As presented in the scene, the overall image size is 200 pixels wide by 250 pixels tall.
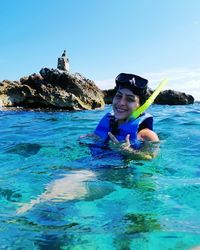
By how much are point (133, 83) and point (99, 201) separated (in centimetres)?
202

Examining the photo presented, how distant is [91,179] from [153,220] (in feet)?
4.00

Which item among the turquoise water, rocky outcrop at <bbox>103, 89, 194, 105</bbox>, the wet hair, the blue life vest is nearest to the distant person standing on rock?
rocky outcrop at <bbox>103, 89, 194, 105</bbox>

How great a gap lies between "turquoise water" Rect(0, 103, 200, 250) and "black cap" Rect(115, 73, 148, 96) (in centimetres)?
98

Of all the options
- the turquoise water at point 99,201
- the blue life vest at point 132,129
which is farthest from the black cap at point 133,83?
the turquoise water at point 99,201

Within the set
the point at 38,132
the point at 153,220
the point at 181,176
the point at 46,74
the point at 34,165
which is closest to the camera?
the point at 153,220

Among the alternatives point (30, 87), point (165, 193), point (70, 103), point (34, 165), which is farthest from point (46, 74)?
point (165, 193)

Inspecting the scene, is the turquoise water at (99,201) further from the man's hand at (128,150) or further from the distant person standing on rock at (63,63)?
the distant person standing on rock at (63,63)

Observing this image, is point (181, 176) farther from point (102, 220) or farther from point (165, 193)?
point (102, 220)

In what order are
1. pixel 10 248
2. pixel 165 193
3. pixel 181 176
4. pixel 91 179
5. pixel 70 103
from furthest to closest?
pixel 70 103
pixel 181 176
pixel 91 179
pixel 165 193
pixel 10 248

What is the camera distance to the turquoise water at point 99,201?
281cm

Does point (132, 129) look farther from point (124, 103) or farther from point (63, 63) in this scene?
point (63, 63)

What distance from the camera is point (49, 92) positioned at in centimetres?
2123

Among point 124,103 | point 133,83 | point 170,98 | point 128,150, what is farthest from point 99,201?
point 170,98

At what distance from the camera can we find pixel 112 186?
413cm
